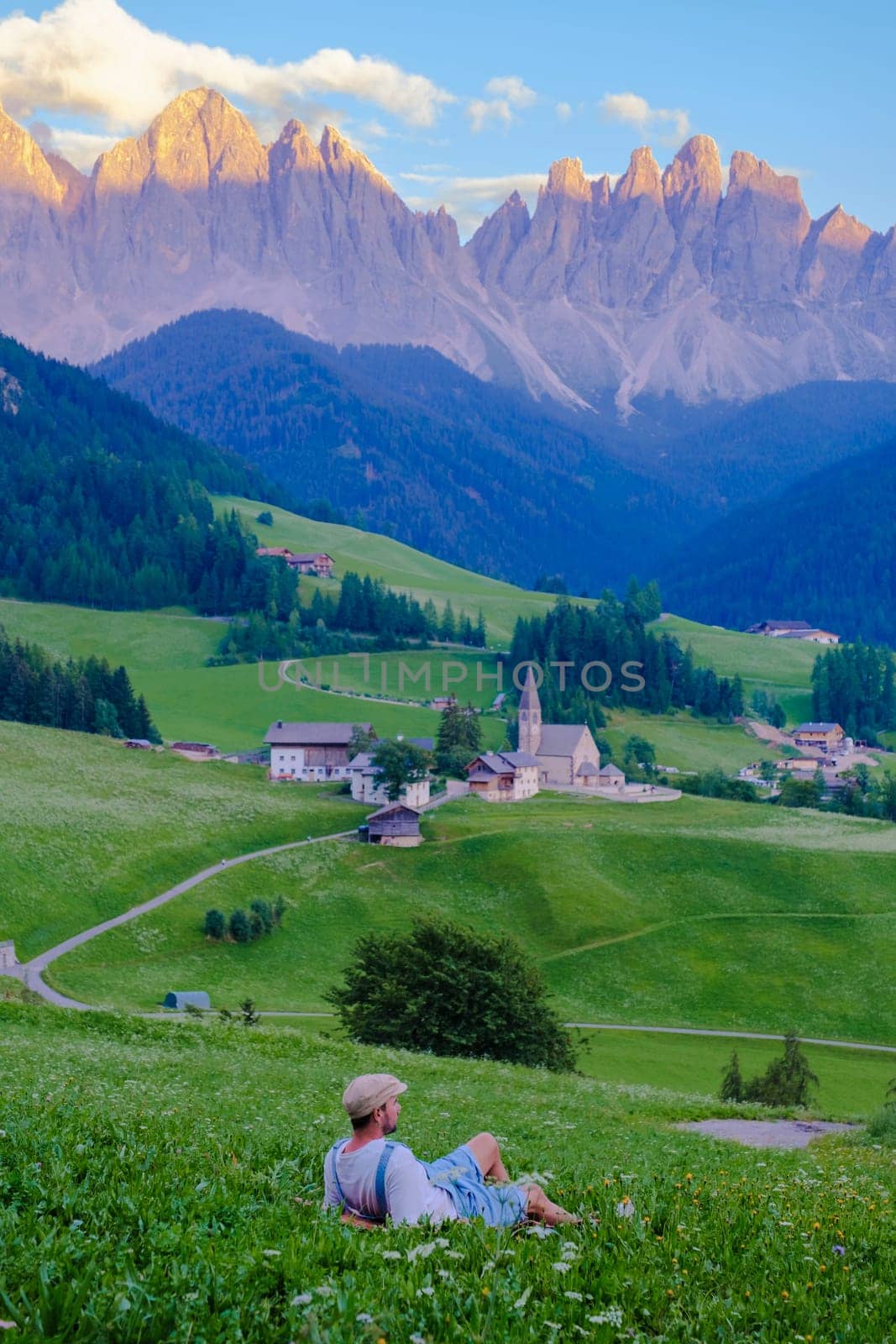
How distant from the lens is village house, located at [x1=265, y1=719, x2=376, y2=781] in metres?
130

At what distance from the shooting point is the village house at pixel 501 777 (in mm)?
121562

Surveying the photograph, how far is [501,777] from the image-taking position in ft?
402

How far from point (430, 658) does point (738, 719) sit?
4814 cm

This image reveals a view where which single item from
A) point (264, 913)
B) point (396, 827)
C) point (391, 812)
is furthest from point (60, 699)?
point (264, 913)

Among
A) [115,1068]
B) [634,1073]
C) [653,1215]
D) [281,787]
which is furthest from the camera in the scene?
[281,787]

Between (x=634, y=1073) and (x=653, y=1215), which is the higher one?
(x=653, y=1215)

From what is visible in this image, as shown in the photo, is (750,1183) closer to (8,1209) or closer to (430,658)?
(8,1209)

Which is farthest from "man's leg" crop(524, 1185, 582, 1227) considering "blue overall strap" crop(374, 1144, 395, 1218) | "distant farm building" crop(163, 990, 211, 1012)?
"distant farm building" crop(163, 990, 211, 1012)

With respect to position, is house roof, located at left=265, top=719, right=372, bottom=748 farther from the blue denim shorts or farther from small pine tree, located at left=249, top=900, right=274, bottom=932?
the blue denim shorts

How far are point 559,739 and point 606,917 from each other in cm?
4831

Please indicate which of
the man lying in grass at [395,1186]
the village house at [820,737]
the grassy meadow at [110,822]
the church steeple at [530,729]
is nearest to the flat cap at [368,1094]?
the man lying in grass at [395,1186]

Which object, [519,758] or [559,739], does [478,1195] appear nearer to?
[519,758]

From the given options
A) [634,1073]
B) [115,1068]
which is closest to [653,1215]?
[115,1068]

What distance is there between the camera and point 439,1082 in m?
31.2
